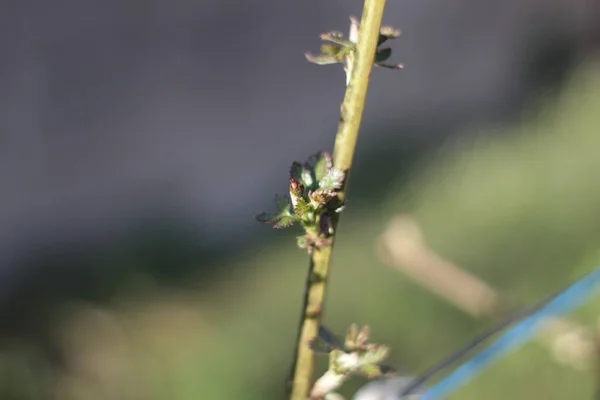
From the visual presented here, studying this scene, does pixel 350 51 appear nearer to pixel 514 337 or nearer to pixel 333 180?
pixel 333 180

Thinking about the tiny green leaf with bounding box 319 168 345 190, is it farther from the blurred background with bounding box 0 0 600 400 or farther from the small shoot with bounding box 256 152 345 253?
the blurred background with bounding box 0 0 600 400

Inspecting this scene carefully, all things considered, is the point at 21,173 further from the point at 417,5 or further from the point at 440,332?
the point at 417,5

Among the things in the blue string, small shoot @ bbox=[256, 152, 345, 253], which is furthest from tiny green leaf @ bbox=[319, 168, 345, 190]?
the blue string

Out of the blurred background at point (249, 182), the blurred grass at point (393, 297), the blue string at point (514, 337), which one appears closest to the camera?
the blue string at point (514, 337)

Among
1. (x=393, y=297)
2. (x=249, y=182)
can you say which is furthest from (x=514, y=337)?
(x=249, y=182)

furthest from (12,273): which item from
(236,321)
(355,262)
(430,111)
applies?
(430,111)

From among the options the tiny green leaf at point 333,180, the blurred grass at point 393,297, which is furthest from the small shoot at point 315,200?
the blurred grass at point 393,297

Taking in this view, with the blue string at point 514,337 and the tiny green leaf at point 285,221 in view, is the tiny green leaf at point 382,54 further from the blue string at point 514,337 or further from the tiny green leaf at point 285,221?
the blue string at point 514,337
